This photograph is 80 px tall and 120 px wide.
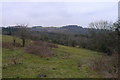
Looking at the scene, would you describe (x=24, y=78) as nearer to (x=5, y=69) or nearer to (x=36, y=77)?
(x=36, y=77)

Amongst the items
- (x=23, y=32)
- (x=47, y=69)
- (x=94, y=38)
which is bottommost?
(x=47, y=69)

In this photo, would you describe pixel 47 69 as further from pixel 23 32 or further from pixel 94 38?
pixel 94 38

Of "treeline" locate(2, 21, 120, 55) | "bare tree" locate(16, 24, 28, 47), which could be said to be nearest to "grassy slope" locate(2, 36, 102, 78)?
"bare tree" locate(16, 24, 28, 47)

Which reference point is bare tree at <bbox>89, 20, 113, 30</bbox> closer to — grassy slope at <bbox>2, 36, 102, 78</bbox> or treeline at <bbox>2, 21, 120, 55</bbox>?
treeline at <bbox>2, 21, 120, 55</bbox>

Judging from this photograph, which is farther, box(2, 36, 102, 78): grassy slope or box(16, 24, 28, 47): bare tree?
box(16, 24, 28, 47): bare tree

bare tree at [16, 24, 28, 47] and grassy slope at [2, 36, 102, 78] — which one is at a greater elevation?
bare tree at [16, 24, 28, 47]

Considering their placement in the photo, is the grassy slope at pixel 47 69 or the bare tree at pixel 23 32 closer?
the grassy slope at pixel 47 69

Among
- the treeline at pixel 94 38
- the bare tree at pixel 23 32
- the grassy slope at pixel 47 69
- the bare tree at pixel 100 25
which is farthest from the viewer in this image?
the bare tree at pixel 100 25

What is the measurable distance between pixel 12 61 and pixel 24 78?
4.78 m

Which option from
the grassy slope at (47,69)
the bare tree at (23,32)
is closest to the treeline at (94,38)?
the bare tree at (23,32)

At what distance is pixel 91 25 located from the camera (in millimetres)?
42531

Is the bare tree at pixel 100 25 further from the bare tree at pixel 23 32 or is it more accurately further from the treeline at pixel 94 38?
the bare tree at pixel 23 32

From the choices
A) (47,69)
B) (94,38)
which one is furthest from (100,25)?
(47,69)

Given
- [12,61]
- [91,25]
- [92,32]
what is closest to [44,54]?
[12,61]
